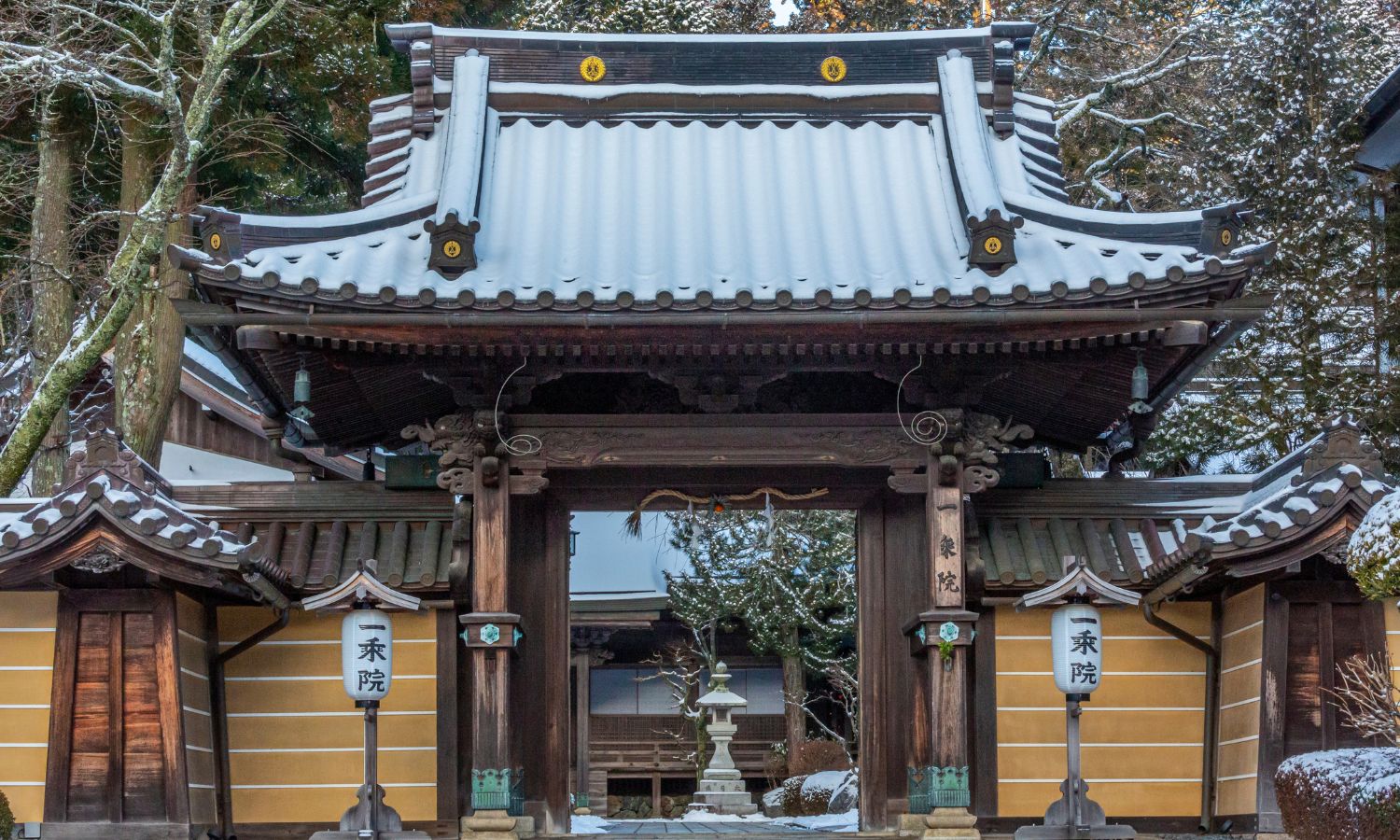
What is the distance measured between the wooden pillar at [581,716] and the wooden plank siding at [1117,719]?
1497 cm

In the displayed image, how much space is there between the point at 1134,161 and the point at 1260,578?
A: 45.8ft

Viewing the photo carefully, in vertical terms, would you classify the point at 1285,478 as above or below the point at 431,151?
below

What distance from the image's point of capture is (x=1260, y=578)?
9320 millimetres

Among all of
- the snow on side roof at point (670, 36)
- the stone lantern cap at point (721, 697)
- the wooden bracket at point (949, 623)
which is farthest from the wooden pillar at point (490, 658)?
the stone lantern cap at point (721, 697)

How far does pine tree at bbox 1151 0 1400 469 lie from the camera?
651 inches

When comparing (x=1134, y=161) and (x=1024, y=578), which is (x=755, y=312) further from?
(x=1134, y=161)

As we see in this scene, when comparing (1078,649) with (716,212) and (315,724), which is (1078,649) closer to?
(716,212)

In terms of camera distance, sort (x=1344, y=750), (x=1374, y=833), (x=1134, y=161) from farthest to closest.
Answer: (x=1134, y=161) < (x=1344, y=750) < (x=1374, y=833)

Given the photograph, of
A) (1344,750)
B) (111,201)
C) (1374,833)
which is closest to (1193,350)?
(1344,750)

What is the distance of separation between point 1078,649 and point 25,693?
252 inches

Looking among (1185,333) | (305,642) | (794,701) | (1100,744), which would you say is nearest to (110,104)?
(305,642)

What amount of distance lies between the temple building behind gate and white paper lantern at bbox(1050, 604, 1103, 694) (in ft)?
2.24

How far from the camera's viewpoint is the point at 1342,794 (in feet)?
22.9

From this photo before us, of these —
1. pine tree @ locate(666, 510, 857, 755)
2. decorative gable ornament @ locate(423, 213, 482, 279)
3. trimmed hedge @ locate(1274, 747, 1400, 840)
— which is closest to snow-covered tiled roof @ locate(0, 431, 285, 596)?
decorative gable ornament @ locate(423, 213, 482, 279)
